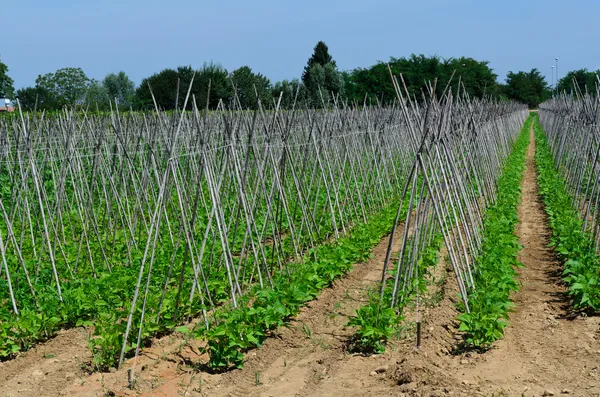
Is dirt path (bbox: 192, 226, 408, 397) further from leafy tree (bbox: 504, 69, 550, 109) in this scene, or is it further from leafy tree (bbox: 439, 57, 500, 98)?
leafy tree (bbox: 504, 69, 550, 109)

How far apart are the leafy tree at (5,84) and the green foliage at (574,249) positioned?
49.3 metres

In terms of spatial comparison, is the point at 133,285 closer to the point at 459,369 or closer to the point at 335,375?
the point at 335,375

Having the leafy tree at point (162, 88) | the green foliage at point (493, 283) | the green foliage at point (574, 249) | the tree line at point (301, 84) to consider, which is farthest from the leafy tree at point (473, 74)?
the green foliage at point (493, 283)

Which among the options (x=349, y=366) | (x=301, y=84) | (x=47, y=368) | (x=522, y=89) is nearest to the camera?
(x=349, y=366)

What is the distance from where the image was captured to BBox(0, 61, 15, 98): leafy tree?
53438mm

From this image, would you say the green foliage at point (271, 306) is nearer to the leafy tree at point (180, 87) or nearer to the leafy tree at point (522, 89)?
the leafy tree at point (180, 87)

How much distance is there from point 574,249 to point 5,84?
55.0 meters

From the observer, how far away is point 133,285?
6.92 metres

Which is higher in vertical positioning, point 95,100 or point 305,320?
point 95,100

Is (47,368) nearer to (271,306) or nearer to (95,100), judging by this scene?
(271,306)

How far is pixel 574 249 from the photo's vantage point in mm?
7656

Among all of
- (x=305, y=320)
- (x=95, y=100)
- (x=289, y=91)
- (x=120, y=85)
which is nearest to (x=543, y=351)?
(x=305, y=320)

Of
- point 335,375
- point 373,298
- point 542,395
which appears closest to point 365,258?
point 373,298

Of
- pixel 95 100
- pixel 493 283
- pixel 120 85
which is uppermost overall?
pixel 120 85
